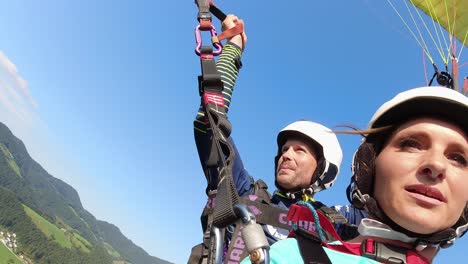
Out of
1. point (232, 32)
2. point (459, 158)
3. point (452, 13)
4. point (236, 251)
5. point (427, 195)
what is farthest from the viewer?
point (452, 13)

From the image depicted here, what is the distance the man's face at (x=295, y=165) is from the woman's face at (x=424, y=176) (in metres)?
2.48

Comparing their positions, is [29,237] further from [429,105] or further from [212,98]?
[429,105]

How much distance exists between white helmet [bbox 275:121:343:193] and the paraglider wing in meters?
11.9

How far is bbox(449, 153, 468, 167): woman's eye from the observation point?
2132 millimetres

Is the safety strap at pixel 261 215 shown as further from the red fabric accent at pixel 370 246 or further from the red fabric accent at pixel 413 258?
the red fabric accent at pixel 413 258

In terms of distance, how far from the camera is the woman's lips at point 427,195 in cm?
195

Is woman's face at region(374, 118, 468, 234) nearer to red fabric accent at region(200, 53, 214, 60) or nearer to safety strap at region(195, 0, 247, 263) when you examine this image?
safety strap at region(195, 0, 247, 263)

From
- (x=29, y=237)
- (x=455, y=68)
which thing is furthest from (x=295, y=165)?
(x=29, y=237)

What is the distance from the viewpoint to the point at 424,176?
200 centimetres

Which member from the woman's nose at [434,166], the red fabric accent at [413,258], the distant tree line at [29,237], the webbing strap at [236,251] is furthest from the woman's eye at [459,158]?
the distant tree line at [29,237]

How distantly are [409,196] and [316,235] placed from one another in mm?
519

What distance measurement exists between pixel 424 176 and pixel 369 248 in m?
0.46

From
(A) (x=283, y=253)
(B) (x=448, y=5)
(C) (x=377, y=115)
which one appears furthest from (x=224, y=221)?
(B) (x=448, y=5)

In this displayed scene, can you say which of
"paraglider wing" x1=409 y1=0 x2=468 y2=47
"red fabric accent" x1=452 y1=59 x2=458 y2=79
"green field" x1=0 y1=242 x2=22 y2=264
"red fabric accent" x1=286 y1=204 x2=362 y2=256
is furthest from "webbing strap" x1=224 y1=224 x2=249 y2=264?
"green field" x1=0 y1=242 x2=22 y2=264
